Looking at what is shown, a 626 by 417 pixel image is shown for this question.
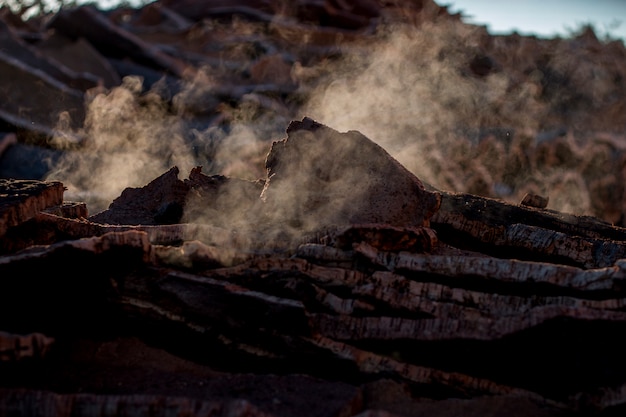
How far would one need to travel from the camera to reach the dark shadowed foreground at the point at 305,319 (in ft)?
8.81

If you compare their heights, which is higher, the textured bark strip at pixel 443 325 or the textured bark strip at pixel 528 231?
the textured bark strip at pixel 528 231

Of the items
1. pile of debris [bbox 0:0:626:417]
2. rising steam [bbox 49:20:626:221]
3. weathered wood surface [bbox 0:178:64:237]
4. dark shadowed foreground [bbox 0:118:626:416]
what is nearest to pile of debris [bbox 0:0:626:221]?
rising steam [bbox 49:20:626:221]

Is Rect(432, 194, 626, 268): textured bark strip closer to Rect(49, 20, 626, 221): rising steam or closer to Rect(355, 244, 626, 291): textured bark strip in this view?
Rect(355, 244, 626, 291): textured bark strip

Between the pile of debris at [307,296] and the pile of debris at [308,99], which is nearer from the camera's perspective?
the pile of debris at [307,296]

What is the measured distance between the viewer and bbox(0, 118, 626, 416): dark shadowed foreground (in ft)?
8.81

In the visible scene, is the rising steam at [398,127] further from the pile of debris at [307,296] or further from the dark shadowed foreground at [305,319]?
the dark shadowed foreground at [305,319]

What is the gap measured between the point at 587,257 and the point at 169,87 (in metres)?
8.44

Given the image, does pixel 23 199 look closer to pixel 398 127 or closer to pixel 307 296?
pixel 307 296

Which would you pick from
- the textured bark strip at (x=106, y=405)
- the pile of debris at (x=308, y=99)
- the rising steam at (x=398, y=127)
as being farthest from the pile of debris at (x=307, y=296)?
the pile of debris at (x=308, y=99)

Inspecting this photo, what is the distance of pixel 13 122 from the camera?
9.27 m

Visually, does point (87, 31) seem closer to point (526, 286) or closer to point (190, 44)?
point (190, 44)

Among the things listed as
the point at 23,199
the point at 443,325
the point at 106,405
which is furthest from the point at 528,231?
the point at 23,199

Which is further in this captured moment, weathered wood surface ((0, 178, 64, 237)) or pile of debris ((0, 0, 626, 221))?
pile of debris ((0, 0, 626, 221))

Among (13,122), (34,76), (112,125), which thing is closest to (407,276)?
(112,125)
